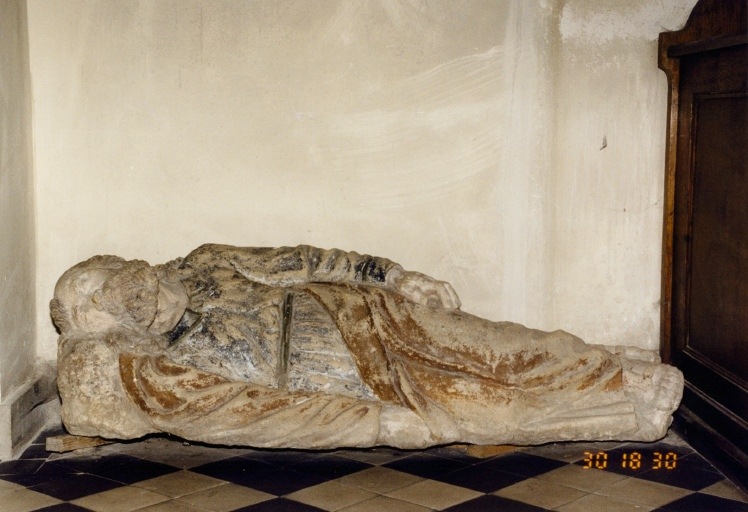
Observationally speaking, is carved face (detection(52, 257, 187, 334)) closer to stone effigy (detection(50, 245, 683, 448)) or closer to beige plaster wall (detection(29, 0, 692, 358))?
stone effigy (detection(50, 245, 683, 448))

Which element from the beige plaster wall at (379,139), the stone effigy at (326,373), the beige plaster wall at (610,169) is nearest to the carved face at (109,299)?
the stone effigy at (326,373)

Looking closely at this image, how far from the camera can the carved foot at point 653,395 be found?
3.94 metres

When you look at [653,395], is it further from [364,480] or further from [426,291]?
[364,480]

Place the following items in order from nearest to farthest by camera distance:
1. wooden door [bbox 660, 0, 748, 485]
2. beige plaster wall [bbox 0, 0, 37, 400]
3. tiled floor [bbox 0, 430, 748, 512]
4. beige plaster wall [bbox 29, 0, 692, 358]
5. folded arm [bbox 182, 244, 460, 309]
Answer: tiled floor [bbox 0, 430, 748, 512]
wooden door [bbox 660, 0, 748, 485]
folded arm [bbox 182, 244, 460, 309]
beige plaster wall [bbox 0, 0, 37, 400]
beige plaster wall [bbox 29, 0, 692, 358]

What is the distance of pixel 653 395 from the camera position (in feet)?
13.0

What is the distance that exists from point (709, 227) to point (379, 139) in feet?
5.18

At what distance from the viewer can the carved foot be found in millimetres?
3943

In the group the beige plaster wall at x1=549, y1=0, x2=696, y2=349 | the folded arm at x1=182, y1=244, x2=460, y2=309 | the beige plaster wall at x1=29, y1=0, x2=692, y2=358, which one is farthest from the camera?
the beige plaster wall at x1=549, y1=0, x2=696, y2=349

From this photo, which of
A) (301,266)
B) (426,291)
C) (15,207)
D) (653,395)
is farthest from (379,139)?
(653,395)

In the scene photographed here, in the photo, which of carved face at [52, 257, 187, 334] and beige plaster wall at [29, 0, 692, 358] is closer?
carved face at [52, 257, 187, 334]

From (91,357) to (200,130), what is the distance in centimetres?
145

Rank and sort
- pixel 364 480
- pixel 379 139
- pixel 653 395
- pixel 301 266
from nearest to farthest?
pixel 653 395 < pixel 364 480 < pixel 301 266 < pixel 379 139

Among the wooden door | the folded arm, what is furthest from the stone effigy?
the wooden door

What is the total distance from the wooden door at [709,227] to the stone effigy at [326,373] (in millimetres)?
386
